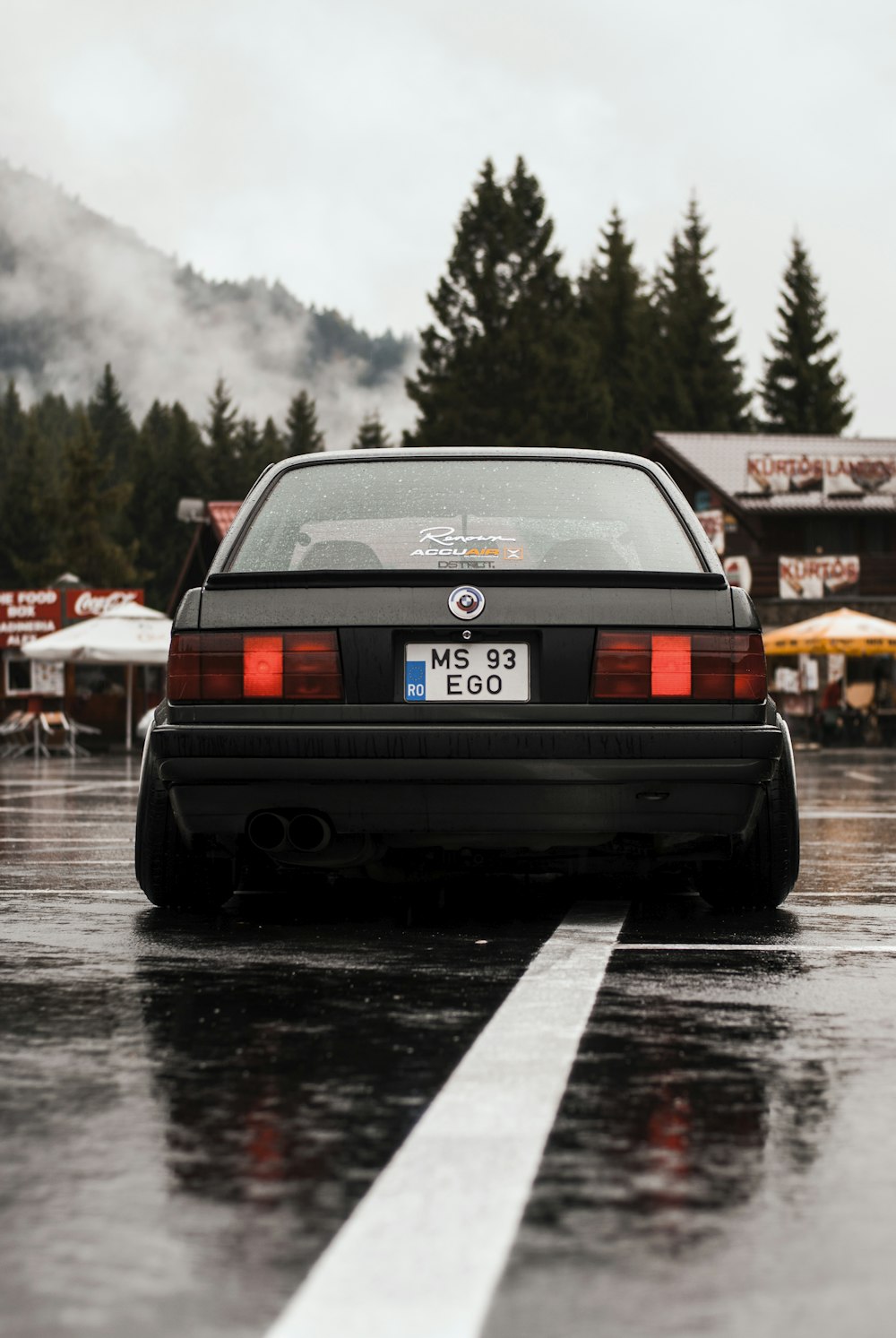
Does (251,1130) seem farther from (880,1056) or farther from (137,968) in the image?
(137,968)

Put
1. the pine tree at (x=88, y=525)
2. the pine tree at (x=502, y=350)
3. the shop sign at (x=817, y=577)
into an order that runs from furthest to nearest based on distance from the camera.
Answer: the pine tree at (x=88, y=525) < the pine tree at (x=502, y=350) < the shop sign at (x=817, y=577)

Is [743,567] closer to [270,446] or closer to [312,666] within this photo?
[312,666]

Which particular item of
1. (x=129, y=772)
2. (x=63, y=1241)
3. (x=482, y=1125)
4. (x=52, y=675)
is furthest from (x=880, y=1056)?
(x=52, y=675)

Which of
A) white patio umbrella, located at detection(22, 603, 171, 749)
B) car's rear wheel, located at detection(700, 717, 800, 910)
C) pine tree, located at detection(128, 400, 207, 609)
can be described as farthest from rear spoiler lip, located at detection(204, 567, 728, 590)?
pine tree, located at detection(128, 400, 207, 609)

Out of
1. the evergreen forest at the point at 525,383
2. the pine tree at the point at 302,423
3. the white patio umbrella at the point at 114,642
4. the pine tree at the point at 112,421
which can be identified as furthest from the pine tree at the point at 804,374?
the pine tree at the point at 112,421

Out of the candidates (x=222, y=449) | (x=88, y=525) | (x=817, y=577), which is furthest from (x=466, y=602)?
(x=222, y=449)

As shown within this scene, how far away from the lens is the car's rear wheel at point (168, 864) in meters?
6.37

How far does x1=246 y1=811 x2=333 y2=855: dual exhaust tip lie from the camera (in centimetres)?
589

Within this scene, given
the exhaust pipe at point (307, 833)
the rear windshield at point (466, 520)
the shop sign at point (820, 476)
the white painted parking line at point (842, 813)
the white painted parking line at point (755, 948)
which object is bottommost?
the white painted parking line at point (842, 813)

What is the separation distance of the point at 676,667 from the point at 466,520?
91 centimetres

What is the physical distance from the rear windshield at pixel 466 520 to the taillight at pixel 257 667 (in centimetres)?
30

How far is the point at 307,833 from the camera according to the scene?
5.97m

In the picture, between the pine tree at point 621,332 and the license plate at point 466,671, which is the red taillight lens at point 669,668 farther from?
the pine tree at point 621,332

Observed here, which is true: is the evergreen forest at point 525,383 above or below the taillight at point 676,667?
above
